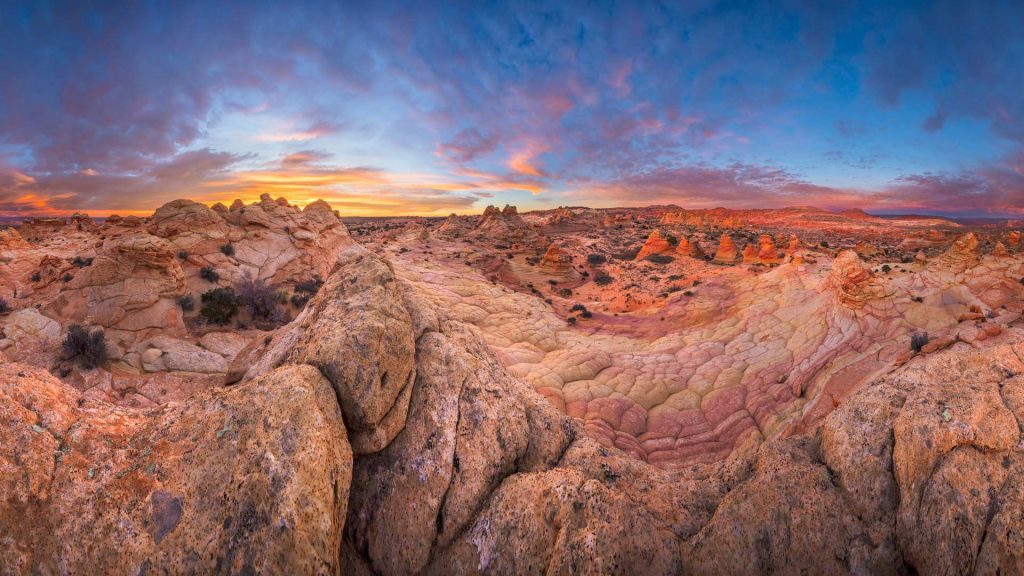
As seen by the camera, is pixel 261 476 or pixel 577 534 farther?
pixel 577 534

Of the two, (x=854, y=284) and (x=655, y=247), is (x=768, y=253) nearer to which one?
(x=655, y=247)

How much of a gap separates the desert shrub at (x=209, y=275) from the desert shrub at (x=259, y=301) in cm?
103

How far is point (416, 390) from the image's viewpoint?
6836mm

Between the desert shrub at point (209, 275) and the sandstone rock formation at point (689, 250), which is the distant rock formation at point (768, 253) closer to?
the sandstone rock formation at point (689, 250)

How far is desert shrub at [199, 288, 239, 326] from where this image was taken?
18.2m

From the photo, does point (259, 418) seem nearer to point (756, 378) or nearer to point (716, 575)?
point (716, 575)

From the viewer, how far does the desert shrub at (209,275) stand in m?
20.6

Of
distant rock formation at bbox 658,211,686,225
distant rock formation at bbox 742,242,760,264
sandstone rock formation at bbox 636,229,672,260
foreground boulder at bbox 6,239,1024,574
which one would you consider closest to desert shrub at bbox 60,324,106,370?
foreground boulder at bbox 6,239,1024,574

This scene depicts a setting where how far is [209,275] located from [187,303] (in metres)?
3.49

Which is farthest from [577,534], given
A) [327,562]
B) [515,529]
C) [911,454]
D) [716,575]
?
[911,454]

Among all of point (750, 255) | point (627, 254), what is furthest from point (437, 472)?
point (627, 254)

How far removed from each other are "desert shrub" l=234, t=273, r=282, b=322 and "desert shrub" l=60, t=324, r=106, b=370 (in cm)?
653

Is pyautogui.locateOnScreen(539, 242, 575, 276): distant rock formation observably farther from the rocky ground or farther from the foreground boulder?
the foreground boulder

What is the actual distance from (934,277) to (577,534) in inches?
1075
